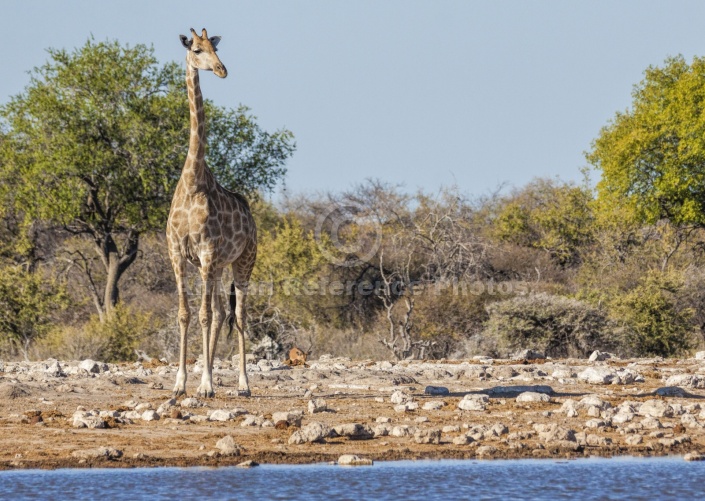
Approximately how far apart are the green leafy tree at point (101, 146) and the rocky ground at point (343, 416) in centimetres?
1068

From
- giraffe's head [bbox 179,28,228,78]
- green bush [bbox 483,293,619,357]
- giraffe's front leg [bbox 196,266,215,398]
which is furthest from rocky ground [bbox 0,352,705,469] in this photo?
green bush [bbox 483,293,619,357]

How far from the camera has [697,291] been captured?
27547 millimetres

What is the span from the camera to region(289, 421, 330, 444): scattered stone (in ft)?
33.3

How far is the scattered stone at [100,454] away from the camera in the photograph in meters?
9.55

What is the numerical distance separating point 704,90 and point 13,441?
24432 mm

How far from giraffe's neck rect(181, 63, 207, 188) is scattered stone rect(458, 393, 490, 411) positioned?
164 inches

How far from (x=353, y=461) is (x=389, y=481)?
614 millimetres

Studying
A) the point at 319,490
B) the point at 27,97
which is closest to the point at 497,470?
the point at 319,490

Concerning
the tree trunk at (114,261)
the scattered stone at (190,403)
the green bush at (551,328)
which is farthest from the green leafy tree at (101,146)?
the scattered stone at (190,403)

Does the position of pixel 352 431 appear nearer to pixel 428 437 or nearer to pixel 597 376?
pixel 428 437

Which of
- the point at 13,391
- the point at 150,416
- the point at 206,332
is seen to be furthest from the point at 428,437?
the point at 13,391

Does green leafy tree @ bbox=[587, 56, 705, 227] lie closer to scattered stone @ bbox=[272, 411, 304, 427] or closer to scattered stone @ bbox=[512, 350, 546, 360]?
scattered stone @ bbox=[512, 350, 546, 360]

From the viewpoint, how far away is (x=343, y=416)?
1193cm

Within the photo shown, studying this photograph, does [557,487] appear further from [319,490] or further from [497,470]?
[319,490]
